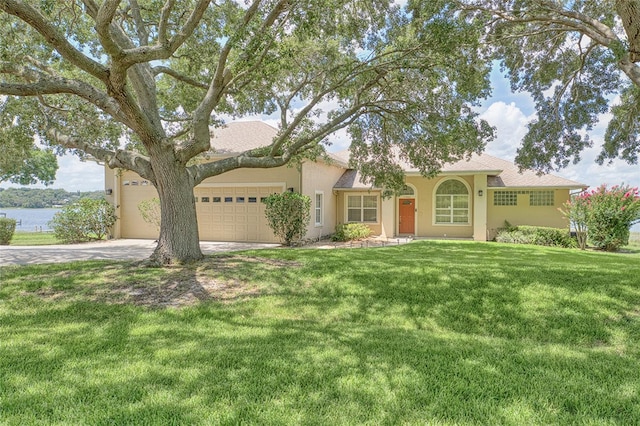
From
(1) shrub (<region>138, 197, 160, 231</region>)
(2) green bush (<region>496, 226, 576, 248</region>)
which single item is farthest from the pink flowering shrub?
(1) shrub (<region>138, 197, 160, 231</region>)

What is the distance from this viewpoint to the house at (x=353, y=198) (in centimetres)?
1562

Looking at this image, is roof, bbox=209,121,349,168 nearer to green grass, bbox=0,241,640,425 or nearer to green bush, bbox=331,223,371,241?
green bush, bbox=331,223,371,241

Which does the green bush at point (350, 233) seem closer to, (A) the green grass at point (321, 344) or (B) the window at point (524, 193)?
(B) the window at point (524, 193)

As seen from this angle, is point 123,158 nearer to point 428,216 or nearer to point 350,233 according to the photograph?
point 350,233

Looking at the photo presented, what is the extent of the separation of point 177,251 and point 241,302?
292 centimetres

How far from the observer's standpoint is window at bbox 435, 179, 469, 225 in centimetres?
1842

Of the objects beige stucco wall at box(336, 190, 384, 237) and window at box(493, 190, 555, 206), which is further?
beige stucco wall at box(336, 190, 384, 237)

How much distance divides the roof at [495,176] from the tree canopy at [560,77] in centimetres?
230

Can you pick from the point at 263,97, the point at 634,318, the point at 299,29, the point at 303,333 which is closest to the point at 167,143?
the point at 299,29

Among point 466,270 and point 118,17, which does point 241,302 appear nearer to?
point 466,270

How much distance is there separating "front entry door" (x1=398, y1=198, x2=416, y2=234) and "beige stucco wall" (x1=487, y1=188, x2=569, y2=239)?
12.6 feet

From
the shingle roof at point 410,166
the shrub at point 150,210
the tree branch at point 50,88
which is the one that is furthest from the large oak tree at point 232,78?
the shingle roof at point 410,166

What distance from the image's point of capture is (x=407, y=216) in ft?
63.3

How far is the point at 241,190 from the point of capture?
51.6 ft
